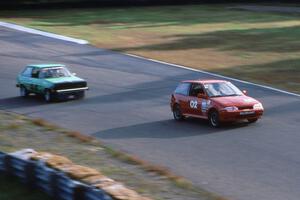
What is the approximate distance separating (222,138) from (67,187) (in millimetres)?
7953

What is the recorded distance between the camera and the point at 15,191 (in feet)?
36.8

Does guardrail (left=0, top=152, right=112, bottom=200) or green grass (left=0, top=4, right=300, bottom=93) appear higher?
guardrail (left=0, top=152, right=112, bottom=200)

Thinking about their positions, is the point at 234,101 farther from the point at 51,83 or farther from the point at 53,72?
the point at 53,72

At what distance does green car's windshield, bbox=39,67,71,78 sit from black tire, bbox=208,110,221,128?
8.31 metres

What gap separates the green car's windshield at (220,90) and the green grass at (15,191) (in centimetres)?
948

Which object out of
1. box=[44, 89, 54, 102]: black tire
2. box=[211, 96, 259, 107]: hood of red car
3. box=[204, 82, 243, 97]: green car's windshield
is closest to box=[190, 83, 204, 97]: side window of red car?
box=[204, 82, 243, 97]: green car's windshield

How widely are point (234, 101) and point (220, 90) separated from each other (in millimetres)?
1128

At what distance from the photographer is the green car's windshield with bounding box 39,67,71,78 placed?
84.9 ft

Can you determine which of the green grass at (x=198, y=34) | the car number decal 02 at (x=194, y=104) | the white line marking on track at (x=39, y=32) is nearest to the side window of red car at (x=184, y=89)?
the car number decal 02 at (x=194, y=104)

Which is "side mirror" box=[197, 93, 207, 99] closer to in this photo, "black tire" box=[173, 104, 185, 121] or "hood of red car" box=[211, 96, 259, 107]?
"hood of red car" box=[211, 96, 259, 107]

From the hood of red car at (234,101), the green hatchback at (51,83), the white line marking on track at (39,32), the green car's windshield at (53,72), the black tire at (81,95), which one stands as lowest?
the white line marking on track at (39,32)

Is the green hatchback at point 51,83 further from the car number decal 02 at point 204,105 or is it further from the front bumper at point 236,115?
the front bumper at point 236,115

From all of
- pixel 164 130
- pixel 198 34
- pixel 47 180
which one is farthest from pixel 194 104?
pixel 198 34

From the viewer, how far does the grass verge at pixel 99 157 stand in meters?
11.0
